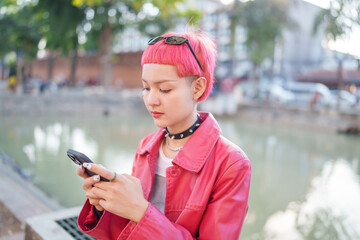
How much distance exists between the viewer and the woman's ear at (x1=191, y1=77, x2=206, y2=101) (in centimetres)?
130

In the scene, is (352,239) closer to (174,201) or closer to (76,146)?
(174,201)

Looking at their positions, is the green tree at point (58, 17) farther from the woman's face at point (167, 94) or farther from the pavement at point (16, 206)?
the woman's face at point (167, 94)

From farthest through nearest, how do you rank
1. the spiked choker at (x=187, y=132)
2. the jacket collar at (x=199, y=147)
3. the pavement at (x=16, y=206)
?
the pavement at (x=16, y=206)
the spiked choker at (x=187, y=132)
the jacket collar at (x=199, y=147)

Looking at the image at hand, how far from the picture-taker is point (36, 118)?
12.8 meters

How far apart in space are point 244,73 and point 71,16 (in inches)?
779

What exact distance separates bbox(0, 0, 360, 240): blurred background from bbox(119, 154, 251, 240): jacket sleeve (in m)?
0.65

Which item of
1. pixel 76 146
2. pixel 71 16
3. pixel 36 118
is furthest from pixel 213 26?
pixel 76 146

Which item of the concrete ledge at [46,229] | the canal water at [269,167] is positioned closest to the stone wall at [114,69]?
the canal water at [269,167]

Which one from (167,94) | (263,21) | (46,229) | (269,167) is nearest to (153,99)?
(167,94)

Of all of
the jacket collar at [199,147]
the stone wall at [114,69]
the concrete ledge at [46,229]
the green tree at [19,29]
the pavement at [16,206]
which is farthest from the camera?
the stone wall at [114,69]

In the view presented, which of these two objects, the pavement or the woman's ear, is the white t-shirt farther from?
the pavement

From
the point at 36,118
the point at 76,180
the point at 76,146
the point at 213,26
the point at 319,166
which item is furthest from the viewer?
the point at 213,26

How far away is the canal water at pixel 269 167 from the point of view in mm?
3971

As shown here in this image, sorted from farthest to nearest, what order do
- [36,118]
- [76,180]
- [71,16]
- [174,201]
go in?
[71,16] → [36,118] → [76,180] → [174,201]
